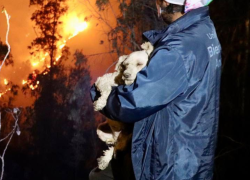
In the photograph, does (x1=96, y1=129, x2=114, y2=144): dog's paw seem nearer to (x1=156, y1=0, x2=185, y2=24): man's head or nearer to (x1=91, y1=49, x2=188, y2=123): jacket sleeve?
(x1=91, y1=49, x2=188, y2=123): jacket sleeve

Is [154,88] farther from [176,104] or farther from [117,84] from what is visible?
[117,84]

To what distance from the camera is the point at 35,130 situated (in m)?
8.99

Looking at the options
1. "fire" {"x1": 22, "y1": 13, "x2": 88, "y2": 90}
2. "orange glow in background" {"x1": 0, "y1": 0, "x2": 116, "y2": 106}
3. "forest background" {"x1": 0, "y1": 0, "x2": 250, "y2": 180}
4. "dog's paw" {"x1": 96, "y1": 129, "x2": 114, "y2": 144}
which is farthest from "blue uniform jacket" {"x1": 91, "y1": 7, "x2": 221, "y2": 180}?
"fire" {"x1": 22, "y1": 13, "x2": 88, "y2": 90}

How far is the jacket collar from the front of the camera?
1.26 metres

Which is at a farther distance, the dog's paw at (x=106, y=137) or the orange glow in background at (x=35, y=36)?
the orange glow in background at (x=35, y=36)

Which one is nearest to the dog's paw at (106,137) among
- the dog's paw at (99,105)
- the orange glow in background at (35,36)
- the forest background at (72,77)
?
the dog's paw at (99,105)

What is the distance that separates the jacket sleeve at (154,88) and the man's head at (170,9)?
382 mm

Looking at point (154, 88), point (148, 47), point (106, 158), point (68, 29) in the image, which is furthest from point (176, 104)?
point (68, 29)

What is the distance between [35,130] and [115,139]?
8182mm

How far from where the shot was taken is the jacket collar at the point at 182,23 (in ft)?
4.13

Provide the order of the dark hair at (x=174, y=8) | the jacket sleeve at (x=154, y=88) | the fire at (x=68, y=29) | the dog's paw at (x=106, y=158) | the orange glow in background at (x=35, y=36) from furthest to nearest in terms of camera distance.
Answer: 1. the fire at (x=68, y=29)
2. the orange glow in background at (x=35, y=36)
3. the dog's paw at (x=106, y=158)
4. the dark hair at (x=174, y=8)
5. the jacket sleeve at (x=154, y=88)

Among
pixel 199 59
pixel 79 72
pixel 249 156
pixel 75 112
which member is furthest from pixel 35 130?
pixel 199 59

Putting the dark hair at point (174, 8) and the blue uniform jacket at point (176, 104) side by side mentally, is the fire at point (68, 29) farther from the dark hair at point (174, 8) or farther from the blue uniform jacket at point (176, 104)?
the blue uniform jacket at point (176, 104)

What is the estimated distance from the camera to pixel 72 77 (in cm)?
880
